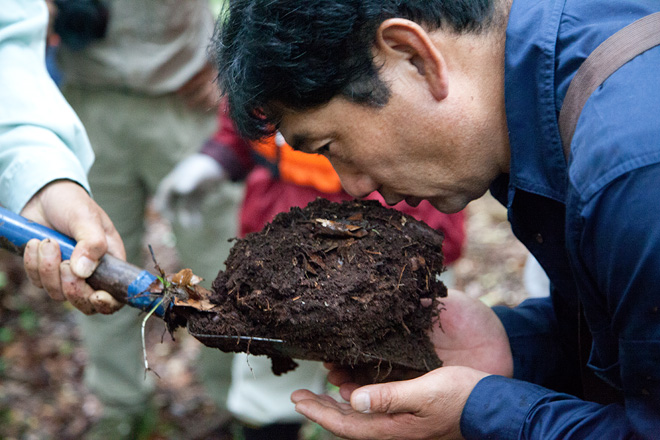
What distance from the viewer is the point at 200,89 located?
3.75 metres

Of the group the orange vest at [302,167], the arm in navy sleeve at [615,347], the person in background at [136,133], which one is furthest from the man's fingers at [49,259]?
the person in background at [136,133]

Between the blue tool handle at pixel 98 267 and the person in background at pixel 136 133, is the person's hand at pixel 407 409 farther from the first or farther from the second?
the person in background at pixel 136 133

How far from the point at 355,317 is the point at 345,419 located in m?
0.38

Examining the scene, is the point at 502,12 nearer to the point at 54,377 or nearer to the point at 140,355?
the point at 140,355

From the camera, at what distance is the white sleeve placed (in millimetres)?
2152

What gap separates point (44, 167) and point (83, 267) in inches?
21.3

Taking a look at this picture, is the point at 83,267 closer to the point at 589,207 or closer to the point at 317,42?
the point at 317,42

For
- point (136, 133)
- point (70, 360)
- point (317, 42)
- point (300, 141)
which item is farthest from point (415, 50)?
point (70, 360)

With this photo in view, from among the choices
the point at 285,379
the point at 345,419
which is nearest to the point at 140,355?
the point at 285,379

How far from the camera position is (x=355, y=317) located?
64.1 inches

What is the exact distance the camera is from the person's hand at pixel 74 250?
1896 mm

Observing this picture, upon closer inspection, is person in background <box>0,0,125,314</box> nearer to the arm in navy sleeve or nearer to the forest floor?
the arm in navy sleeve

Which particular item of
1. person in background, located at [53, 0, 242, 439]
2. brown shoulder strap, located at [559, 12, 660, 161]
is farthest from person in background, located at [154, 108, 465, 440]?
brown shoulder strap, located at [559, 12, 660, 161]

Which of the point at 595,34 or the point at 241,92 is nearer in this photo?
the point at 595,34
